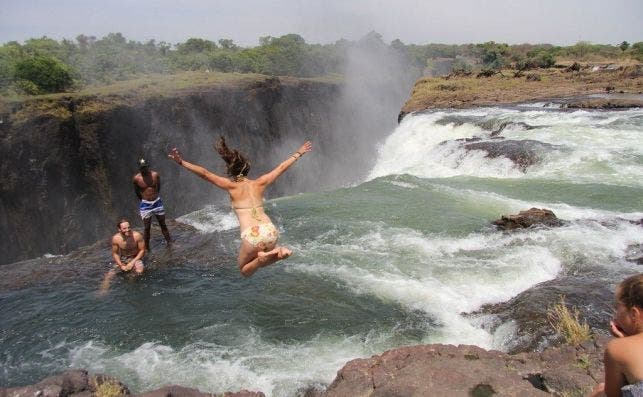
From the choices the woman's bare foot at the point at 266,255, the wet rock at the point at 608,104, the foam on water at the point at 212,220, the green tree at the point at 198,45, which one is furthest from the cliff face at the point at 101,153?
the green tree at the point at 198,45

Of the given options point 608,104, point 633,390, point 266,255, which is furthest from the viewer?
point 608,104

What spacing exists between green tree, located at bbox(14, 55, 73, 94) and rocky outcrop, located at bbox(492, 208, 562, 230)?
21131 mm

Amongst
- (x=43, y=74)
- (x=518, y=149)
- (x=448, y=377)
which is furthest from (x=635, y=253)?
(x=43, y=74)

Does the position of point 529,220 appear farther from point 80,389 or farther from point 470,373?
point 80,389

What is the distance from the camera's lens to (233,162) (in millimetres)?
4473

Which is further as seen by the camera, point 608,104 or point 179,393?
point 608,104

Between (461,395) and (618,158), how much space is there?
12990 millimetres

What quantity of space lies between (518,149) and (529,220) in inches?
260

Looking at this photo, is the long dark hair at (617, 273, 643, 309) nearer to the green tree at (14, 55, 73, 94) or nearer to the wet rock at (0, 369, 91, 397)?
the wet rock at (0, 369, 91, 397)

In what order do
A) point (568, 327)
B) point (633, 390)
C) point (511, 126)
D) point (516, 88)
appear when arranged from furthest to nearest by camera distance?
point (516, 88) < point (511, 126) < point (568, 327) < point (633, 390)

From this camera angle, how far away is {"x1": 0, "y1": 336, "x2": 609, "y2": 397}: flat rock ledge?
12.5ft

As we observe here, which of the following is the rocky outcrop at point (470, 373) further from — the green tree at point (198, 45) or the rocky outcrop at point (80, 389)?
the green tree at point (198, 45)

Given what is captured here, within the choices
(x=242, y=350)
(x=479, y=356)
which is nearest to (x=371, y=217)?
(x=242, y=350)

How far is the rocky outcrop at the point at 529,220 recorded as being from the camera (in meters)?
9.13
